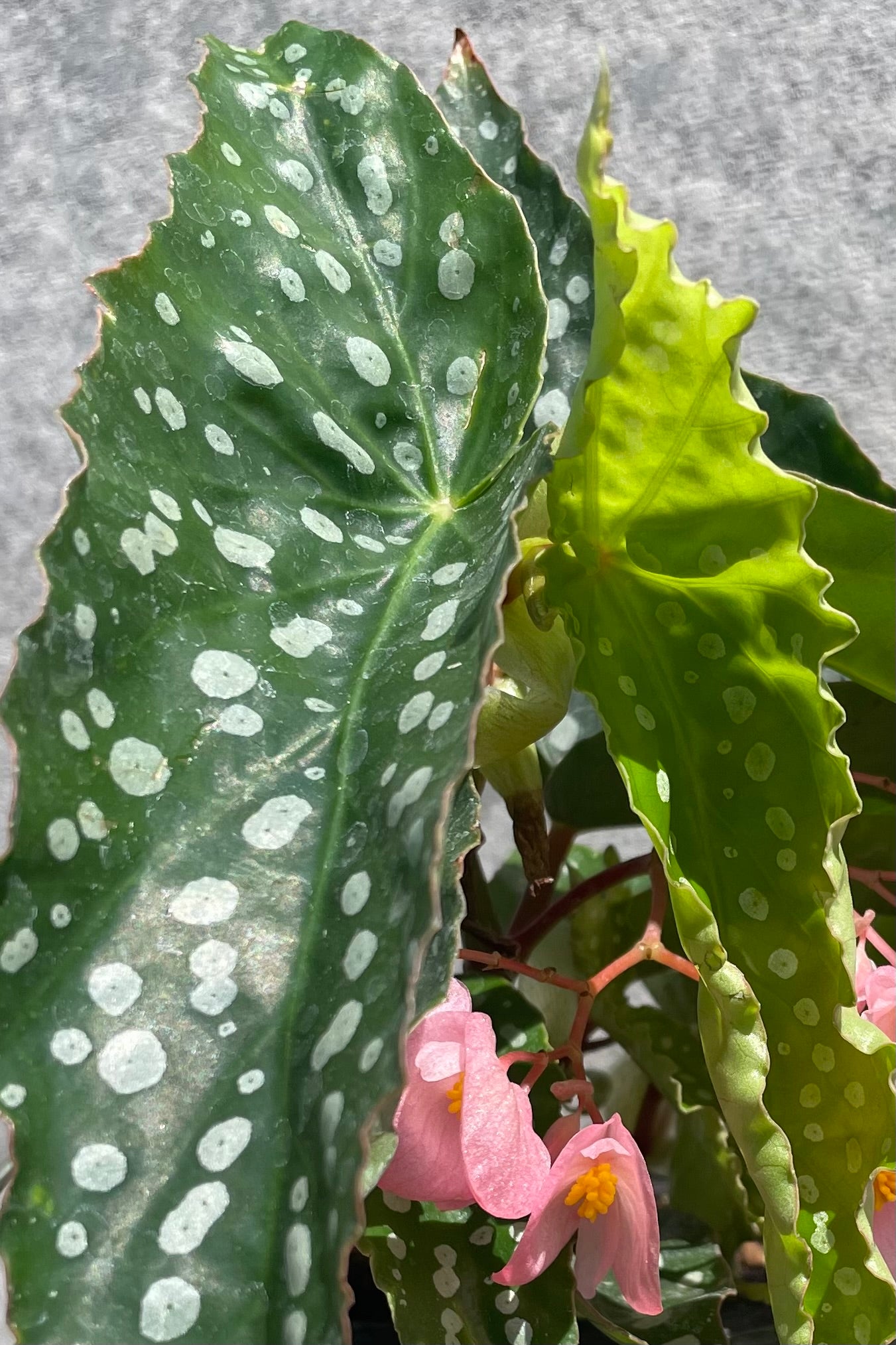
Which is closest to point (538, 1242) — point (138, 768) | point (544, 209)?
point (138, 768)

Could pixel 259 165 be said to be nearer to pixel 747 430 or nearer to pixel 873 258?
Result: pixel 747 430

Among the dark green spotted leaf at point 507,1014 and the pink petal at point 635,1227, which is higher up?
the pink petal at point 635,1227

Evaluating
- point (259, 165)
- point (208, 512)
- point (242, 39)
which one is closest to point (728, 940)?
point (208, 512)

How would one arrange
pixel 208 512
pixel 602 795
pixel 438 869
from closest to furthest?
pixel 438 869 < pixel 208 512 < pixel 602 795

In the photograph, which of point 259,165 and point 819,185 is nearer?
point 259,165

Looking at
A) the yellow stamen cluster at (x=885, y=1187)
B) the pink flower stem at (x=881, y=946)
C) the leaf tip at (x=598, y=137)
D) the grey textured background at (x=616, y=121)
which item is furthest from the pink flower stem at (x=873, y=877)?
the grey textured background at (x=616, y=121)

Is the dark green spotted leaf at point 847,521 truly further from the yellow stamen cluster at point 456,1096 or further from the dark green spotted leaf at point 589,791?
the yellow stamen cluster at point 456,1096
